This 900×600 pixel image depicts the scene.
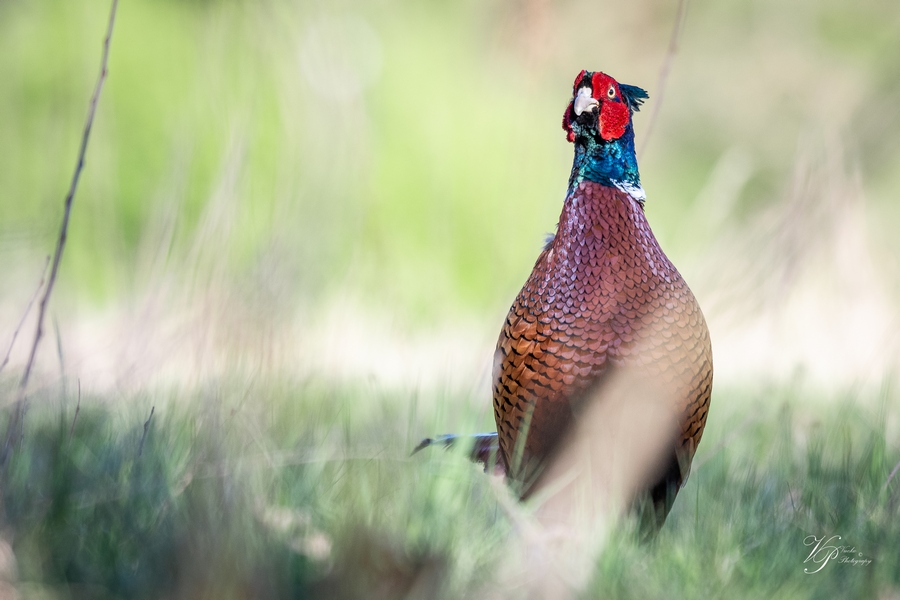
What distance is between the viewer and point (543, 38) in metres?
2.72

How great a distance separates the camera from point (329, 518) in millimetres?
1726

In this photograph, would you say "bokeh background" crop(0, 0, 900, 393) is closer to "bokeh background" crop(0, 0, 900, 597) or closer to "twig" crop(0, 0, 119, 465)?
"bokeh background" crop(0, 0, 900, 597)

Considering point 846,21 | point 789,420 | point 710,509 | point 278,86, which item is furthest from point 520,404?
point 846,21

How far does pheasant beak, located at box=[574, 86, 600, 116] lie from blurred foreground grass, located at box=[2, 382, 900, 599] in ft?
3.10

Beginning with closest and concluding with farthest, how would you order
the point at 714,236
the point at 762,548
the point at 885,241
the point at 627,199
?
1. the point at 762,548
2. the point at 627,199
3. the point at 714,236
4. the point at 885,241

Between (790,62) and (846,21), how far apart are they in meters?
1.01

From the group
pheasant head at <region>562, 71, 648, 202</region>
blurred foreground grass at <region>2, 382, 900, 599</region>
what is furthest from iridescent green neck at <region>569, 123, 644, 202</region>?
blurred foreground grass at <region>2, 382, 900, 599</region>

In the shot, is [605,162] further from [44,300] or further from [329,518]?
[44,300]

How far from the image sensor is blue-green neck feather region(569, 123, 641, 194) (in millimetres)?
2375

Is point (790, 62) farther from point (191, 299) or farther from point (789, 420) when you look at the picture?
point (191, 299)

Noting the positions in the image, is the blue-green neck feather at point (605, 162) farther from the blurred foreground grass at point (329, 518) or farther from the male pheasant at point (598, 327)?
the blurred foreground grass at point (329, 518)
